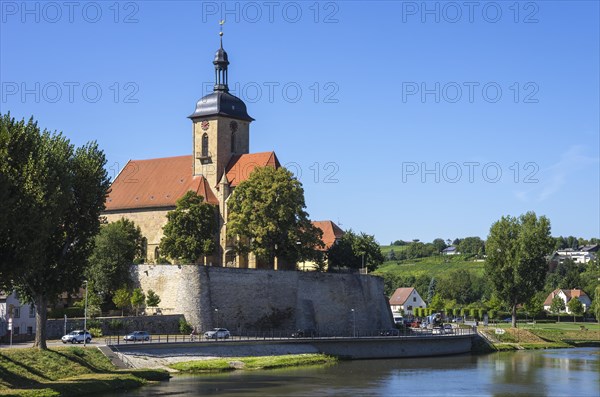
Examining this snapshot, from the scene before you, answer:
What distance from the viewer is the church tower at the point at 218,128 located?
318 ft

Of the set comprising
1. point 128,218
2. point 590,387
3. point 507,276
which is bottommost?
point 590,387

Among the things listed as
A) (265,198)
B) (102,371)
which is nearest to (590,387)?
(102,371)

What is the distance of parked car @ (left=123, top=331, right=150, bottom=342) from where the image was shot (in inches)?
2600

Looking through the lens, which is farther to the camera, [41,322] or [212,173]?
[212,173]

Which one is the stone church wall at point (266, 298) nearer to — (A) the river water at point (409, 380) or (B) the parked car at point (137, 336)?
(B) the parked car at point (137, 336)

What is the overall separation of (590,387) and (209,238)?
141ft

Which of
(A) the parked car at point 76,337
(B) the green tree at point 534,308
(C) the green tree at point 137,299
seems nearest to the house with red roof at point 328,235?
(C) the green tree at point 137,299

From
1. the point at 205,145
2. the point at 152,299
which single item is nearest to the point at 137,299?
the point at 152,299

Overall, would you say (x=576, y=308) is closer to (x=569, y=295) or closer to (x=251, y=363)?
(x=569, y=295)

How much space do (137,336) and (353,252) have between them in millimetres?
34339

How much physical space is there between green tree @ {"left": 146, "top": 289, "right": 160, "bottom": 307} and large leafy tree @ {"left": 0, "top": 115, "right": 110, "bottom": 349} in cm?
1981

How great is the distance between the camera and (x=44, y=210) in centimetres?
5250

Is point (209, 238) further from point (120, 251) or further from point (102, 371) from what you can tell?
point (102, 371)

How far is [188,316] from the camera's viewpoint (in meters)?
77.2
